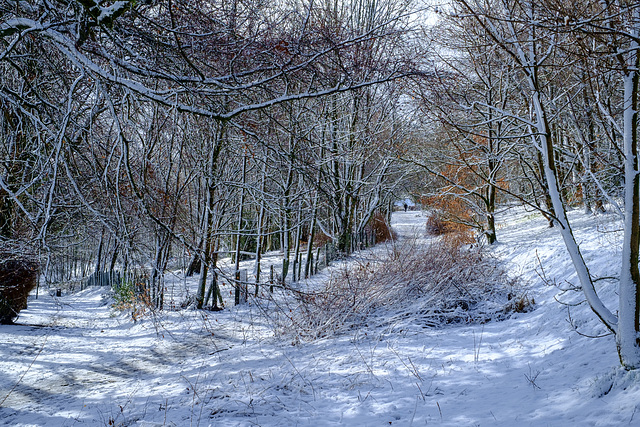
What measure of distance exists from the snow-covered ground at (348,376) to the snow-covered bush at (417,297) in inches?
13.0

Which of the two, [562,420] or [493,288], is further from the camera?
[493,288]

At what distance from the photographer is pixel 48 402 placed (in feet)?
18.2

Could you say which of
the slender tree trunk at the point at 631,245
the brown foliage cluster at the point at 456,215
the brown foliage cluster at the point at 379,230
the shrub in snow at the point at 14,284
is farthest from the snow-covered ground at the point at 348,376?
the brown foliage cluster at the point at 379,230

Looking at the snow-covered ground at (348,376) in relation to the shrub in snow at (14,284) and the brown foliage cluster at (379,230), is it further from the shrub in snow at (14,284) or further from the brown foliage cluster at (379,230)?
the brown foliage cluster at (379,230)

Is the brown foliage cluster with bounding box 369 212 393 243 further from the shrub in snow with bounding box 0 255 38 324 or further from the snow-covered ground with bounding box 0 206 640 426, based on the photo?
the shrub in snow with bounding box 0 255 38 324

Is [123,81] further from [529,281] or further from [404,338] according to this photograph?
[529,281]

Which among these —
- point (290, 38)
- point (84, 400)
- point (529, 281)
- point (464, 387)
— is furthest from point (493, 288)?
point (84, 400)

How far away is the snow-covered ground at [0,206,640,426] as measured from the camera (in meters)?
3.86

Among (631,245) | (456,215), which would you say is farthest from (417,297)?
(456,215)

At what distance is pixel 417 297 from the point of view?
25.2ft

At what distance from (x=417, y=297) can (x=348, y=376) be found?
10.00ft

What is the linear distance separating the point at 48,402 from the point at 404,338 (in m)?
5.03

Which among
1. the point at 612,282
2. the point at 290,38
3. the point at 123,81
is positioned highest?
the point at 290,38

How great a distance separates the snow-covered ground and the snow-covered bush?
329 millimetres
